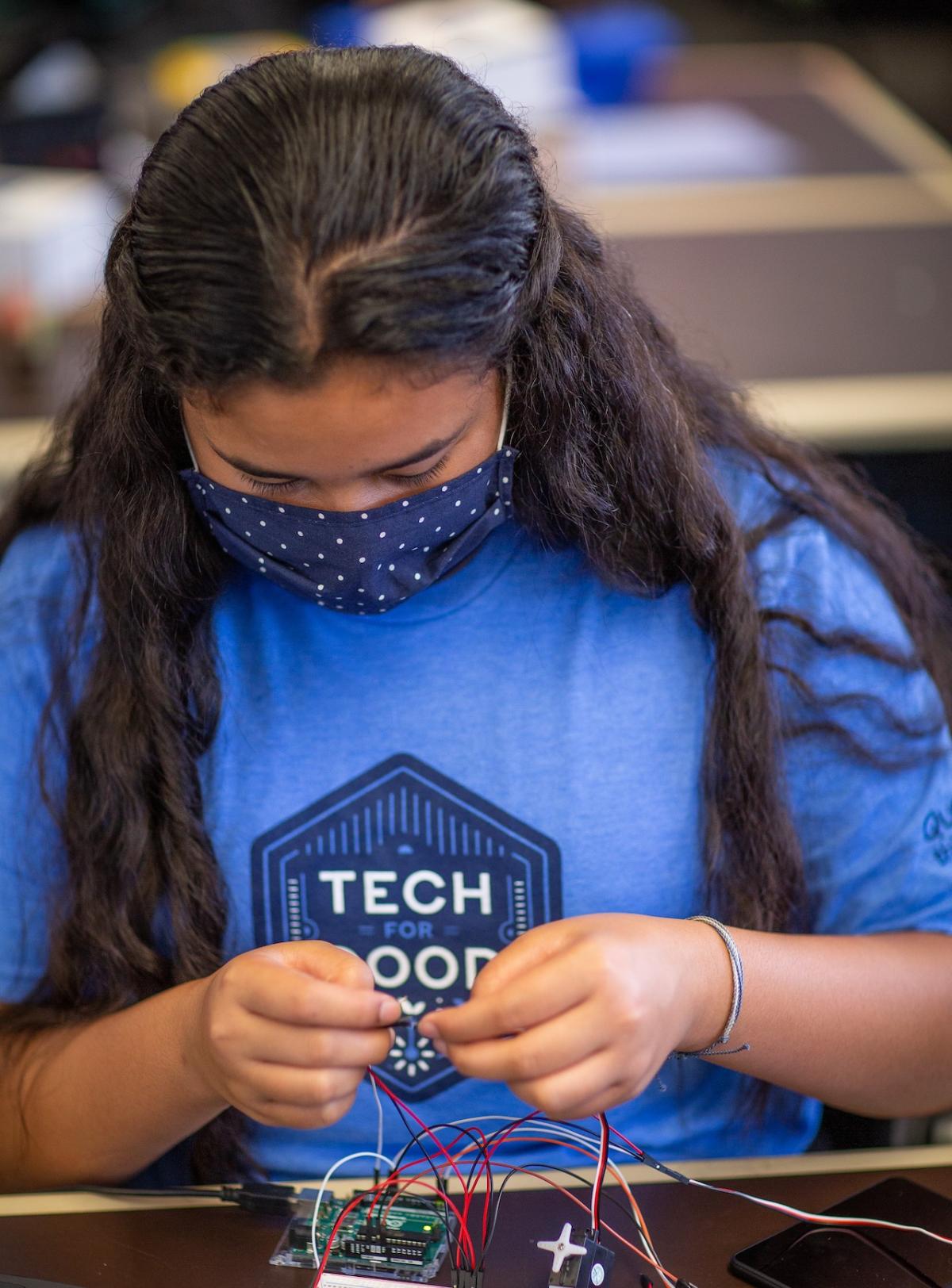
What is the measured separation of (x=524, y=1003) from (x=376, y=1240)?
224 millimetres

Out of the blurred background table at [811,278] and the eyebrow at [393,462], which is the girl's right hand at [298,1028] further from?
the blurred background table at [811,278]

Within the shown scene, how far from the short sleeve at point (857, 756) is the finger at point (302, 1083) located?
469mm

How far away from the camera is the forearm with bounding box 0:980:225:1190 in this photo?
101 centimetres

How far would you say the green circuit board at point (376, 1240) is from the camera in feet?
2.95

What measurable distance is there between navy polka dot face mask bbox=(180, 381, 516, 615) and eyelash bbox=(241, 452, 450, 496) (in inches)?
0.5

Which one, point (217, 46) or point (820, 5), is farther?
point (820, 5)

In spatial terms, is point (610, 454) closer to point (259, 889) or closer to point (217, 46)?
point (259, 889)

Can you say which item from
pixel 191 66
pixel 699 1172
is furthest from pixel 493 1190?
pixel 191 66

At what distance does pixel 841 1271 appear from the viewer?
90 cm

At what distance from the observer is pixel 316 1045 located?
0.85 m

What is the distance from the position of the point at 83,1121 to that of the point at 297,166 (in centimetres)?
72

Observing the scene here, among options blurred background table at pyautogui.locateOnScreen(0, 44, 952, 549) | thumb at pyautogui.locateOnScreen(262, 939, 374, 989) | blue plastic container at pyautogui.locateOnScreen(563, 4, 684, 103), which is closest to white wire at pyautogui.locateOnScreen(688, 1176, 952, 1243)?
thumb at pyautogui.locateOnScreen(262, 939, 374, 989)

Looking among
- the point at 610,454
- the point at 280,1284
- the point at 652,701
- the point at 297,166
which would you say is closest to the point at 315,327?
the point at 297,166

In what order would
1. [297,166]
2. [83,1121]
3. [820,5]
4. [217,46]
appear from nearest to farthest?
1. [297,166]
2. [83,1121]
3. [217,46]
4. [820,5]
